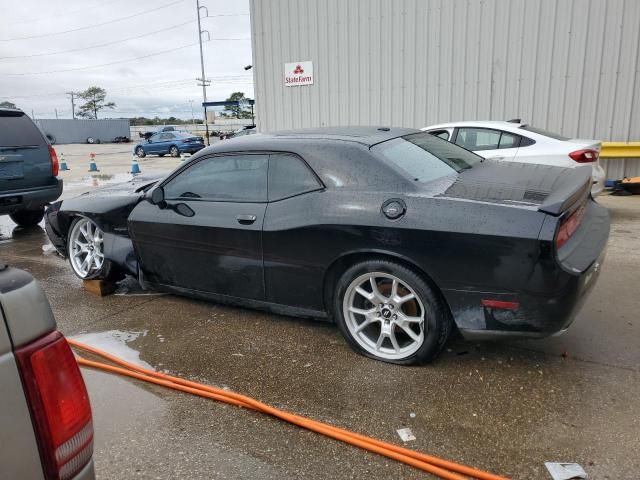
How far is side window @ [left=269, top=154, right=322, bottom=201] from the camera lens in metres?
3.55

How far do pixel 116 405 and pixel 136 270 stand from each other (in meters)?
1.76

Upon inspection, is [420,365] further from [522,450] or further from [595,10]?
[595,10]

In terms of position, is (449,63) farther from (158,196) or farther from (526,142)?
(158,196)

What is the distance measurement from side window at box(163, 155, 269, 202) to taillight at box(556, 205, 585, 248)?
1956 mm

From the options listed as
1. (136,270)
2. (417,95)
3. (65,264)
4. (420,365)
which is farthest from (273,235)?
(417,95)

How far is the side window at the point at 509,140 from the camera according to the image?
23.0 feet

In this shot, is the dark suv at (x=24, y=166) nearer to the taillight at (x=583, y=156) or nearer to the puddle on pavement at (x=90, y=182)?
the puddle on pavement at (x=90, y=182)

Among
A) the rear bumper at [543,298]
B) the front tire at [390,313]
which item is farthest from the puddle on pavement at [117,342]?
the rear bumper at [543,298]

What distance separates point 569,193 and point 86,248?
4243 millimetres

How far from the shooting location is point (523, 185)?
323 centimetres

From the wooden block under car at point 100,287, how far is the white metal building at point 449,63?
830cm

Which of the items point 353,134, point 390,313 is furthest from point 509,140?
point 390,313

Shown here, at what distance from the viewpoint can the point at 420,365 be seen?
3.24 metres

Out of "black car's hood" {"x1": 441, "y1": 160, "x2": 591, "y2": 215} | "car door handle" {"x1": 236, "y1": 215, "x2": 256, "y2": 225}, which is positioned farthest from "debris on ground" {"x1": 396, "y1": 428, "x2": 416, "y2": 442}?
"car door handle" {"x1": 236, "y1": 215, "x2": 256, "y2": 225}
